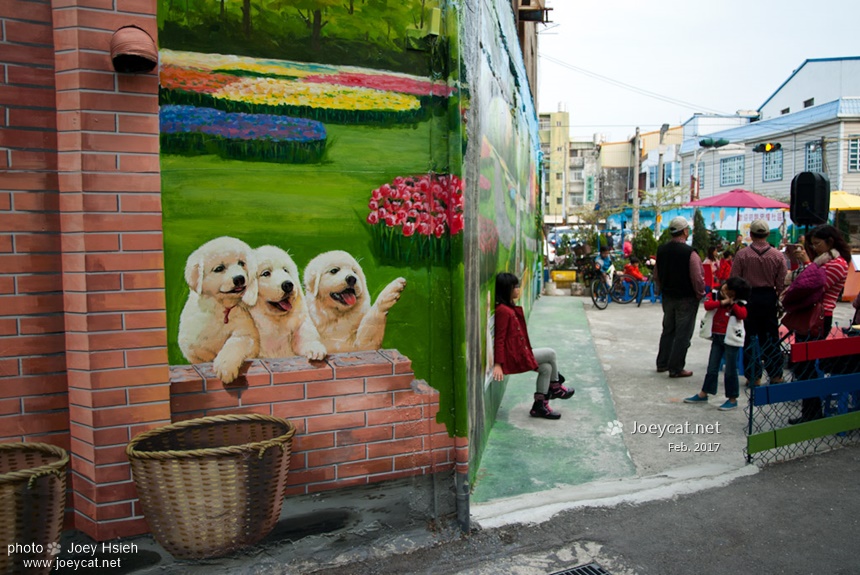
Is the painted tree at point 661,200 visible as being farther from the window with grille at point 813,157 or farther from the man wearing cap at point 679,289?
the man wearing cap at point 679,289

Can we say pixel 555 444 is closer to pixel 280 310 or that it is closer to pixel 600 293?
pixel 280 310

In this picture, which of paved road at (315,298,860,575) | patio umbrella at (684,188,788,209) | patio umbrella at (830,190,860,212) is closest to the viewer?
paved road at (315,298,860,575)

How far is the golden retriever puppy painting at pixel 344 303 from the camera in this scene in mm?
Result: 3652

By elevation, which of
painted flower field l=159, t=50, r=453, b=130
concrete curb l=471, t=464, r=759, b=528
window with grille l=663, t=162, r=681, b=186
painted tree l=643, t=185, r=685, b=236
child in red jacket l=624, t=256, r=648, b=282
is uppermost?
window with grille l=663, t=162, r=681, b=186

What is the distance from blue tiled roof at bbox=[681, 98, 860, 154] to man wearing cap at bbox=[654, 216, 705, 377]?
24.3 m

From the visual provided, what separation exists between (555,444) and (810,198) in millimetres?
5030

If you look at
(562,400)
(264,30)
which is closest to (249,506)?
(264,30)

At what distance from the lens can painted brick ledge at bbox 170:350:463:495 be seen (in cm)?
345

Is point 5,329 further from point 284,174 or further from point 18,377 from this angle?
point 284,174

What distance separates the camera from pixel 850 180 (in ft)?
90.2

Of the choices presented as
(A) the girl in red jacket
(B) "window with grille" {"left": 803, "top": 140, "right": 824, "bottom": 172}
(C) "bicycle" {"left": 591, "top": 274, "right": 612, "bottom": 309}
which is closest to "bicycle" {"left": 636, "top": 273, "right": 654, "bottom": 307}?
(C) "bicycle" {"left": 591, "top": 274, "right": 612, "bottom": 309}

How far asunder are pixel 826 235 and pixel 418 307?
4.72m

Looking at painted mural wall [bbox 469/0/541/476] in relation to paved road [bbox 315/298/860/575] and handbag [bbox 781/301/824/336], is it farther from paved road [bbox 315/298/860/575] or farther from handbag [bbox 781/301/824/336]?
handbag [bbox 781/301/824/336]

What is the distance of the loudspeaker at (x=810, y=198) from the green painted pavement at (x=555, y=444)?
3.17m
